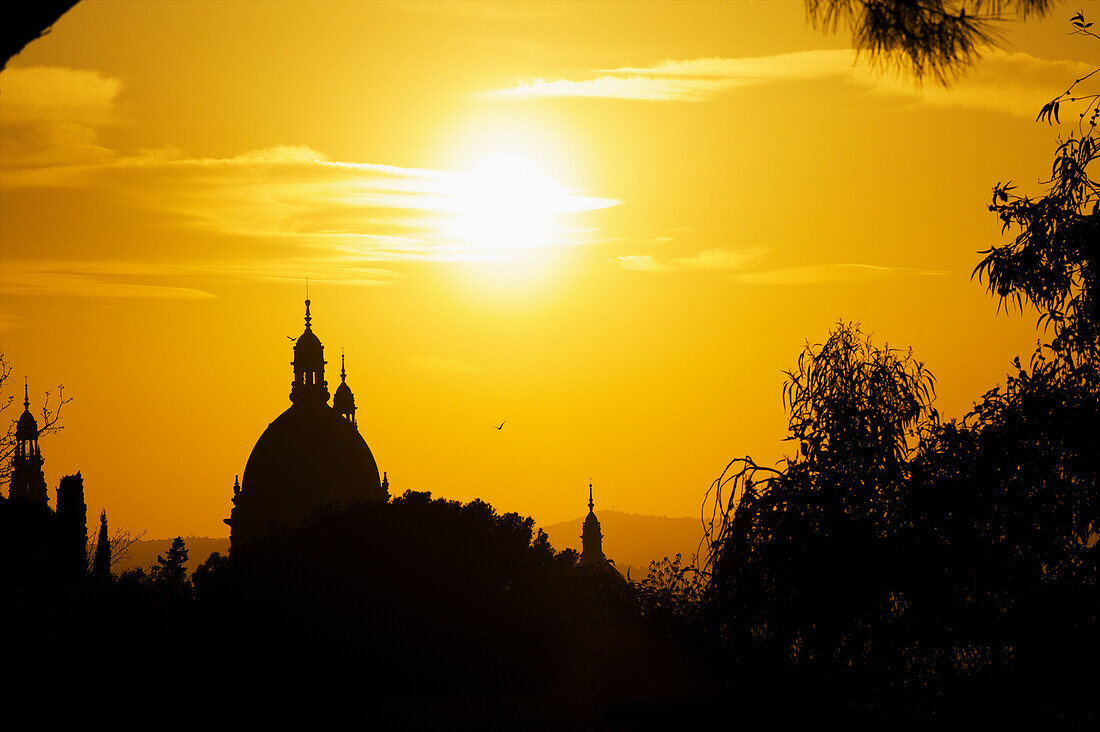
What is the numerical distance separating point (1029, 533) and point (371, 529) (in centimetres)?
4436

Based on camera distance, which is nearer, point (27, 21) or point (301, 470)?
point (27, 21)

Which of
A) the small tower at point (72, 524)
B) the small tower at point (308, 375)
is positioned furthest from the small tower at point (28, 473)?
the small tower at point (308, 375)

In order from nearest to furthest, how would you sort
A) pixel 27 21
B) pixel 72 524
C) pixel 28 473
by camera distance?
pixel 27 21 < pixel 72 524 < pixel 28 473

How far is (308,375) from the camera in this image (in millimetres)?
122062

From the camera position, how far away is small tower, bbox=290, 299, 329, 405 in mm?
120750

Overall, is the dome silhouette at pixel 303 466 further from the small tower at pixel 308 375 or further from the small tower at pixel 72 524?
the small tower at pixel 72 524

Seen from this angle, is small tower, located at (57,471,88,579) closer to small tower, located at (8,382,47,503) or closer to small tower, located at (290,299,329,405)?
small tower, located at (8,382,47,503)

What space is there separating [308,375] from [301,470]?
9.38 m

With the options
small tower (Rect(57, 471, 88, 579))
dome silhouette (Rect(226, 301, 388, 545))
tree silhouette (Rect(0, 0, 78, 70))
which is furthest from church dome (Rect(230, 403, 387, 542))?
tree silhouette (Rect(0, 0, 78, 70))

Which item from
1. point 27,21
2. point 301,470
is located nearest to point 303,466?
point 301,470

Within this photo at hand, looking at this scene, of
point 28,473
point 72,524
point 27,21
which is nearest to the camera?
point 27,21

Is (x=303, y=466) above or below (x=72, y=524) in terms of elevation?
above

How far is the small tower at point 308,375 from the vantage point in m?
121

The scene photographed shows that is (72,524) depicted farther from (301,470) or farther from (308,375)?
(308,375)
